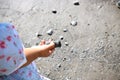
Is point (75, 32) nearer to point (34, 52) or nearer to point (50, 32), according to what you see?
point (50, 32)

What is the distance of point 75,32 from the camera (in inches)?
77.3

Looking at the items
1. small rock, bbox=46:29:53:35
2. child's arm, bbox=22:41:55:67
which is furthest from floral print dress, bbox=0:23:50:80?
small rock, bbox=46:29:53:35

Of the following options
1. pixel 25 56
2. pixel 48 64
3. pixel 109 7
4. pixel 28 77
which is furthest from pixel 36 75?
pixel 109 7

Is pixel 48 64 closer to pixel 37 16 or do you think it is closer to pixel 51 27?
pixel 51 27

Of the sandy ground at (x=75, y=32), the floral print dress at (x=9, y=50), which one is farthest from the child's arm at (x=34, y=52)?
the sandy ground at (x=75, y=32)

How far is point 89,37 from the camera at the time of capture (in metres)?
1.92

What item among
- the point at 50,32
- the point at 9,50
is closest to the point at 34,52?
the point at 9,50

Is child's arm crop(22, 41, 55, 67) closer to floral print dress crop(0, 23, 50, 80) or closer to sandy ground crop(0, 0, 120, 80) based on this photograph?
floral print dress crop(0, 23, 50, 80)

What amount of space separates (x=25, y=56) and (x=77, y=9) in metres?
1.10

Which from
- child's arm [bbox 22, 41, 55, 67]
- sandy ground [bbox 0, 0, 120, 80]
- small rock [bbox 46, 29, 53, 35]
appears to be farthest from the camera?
small rock [bbox 46, 29, 53, 35]

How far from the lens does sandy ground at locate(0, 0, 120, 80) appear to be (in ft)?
5.74

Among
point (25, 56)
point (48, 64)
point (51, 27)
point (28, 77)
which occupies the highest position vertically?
point (25, 56)

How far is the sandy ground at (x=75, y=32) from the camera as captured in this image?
1.75 meters

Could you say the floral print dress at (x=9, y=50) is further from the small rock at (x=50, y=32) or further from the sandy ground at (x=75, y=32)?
the small rock at (x=50, y=32)
